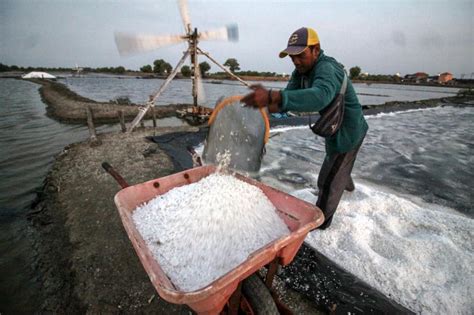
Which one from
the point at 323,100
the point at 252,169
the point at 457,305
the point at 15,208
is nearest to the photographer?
the point at 323,100

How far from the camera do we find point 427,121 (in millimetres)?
12062

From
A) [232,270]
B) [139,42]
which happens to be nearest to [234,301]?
[232,270]

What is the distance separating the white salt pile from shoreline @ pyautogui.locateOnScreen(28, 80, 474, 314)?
0.87m

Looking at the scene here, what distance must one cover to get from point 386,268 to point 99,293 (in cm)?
272

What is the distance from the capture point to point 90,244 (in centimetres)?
286

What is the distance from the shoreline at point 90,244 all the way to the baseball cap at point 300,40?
2.06 metres

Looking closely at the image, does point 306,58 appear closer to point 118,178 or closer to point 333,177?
point 333,177

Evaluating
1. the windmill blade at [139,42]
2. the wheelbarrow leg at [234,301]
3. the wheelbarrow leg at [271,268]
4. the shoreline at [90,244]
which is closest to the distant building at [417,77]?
the windmill blade at [139,42]

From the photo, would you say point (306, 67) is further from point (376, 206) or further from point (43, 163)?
point (43, 163)

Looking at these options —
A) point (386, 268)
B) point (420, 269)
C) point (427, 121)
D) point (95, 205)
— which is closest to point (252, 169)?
point (386, 268)

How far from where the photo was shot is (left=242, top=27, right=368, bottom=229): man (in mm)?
1604

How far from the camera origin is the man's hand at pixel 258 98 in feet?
5.21

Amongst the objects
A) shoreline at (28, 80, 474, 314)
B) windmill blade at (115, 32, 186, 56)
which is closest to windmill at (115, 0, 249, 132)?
windmill blade at (115, 32, 186, 56)

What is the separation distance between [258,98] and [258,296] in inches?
48.5
